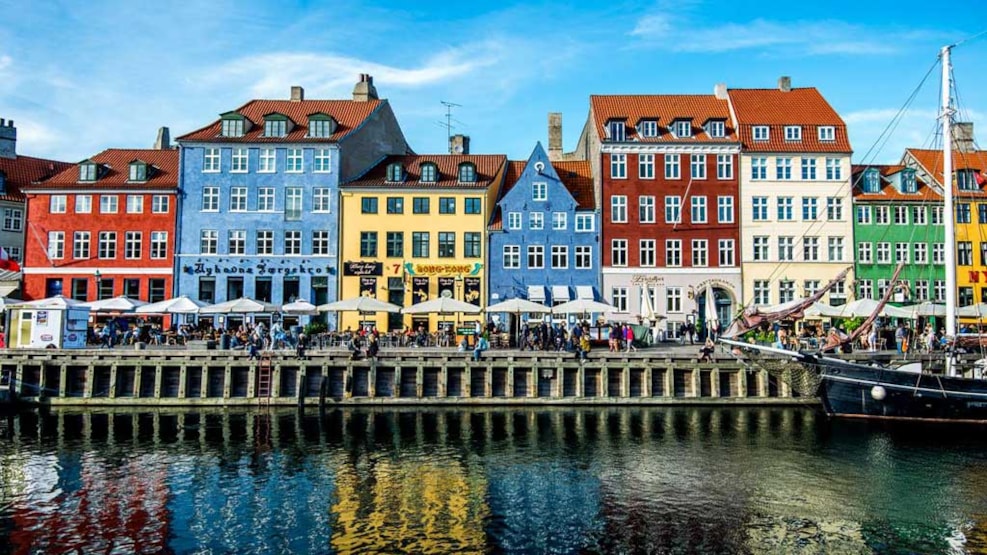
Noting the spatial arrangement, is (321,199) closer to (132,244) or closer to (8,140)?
(132,244)

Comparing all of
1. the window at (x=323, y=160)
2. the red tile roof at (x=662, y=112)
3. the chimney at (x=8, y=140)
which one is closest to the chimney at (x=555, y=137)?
the red tile roof at (x=662, y=112)

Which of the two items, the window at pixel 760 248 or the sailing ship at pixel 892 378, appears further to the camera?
the window at pixel 760 248

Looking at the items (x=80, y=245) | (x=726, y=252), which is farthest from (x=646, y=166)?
(x=80, y=245)

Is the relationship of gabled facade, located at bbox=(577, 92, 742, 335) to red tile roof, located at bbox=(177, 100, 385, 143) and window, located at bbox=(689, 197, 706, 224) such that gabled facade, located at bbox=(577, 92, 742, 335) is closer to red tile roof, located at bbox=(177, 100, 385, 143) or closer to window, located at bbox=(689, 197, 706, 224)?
window, located at bbox=(689, 197, 706, 224)

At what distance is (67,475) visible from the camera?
23.6m

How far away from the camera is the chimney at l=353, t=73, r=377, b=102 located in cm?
5884

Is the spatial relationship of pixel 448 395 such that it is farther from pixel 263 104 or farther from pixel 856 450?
pixel 263 104

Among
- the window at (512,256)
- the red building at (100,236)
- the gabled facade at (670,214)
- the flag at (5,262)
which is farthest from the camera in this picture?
the red building at (100,236)

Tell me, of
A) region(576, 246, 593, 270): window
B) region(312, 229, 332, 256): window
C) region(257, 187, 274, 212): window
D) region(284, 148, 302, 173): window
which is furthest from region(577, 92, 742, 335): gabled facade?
region(257, 187, 274, 212): window

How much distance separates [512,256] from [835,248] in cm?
2203

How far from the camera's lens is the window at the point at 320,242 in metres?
51.5

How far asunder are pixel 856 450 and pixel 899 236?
29992 millimetres

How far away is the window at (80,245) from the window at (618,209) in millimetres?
35786

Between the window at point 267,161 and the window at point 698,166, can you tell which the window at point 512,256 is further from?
the window at point 267,161
